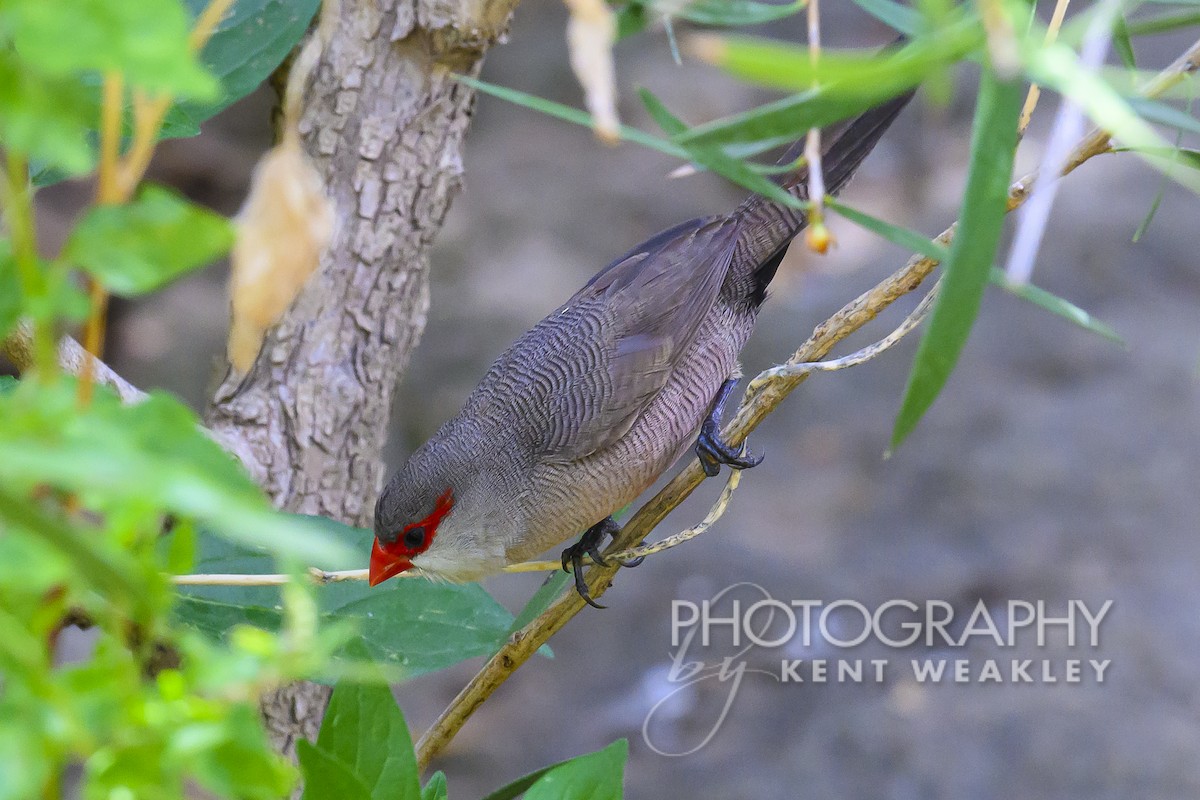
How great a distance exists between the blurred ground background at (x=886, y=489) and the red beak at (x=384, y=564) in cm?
224

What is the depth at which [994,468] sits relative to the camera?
4.48m

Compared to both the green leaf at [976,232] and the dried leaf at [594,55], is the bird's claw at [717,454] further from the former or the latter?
the dried leaf at [594,55]

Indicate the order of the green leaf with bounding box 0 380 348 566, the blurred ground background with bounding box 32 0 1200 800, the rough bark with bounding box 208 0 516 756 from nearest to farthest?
the green leaf with bounding box 0 380 348 566
the rough bark with bounding box 208 0 516 756
the blurred ground background with bounding box 32 0 1200 800

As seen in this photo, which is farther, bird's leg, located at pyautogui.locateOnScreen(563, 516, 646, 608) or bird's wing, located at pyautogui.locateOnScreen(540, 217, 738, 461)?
bird's wing, located at pyautogui.locateOnScreen(540, 217, 738, 461)

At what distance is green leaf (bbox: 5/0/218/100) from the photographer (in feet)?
1.58

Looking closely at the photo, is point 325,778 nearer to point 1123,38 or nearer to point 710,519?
point 710,519

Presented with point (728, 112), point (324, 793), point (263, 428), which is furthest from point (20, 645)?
point (728, 112)

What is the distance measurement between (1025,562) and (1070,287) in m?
1.41

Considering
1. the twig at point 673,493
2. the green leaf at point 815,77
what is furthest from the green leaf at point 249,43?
the green leaf at point 815,77

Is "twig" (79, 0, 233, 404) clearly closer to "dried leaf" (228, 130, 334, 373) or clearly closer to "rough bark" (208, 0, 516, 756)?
"dried leaf" (228, 130, 334, 373)

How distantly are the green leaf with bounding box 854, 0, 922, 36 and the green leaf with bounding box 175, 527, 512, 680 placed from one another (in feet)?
3.40

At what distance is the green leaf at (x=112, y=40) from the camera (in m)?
0.48

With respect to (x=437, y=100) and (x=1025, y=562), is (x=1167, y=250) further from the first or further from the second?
(x=437, y=100)

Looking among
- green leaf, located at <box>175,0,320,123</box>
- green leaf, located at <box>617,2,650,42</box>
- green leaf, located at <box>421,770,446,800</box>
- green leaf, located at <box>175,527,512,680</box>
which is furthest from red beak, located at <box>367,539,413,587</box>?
green leaf, located at <box>617,2,650,42</box>
